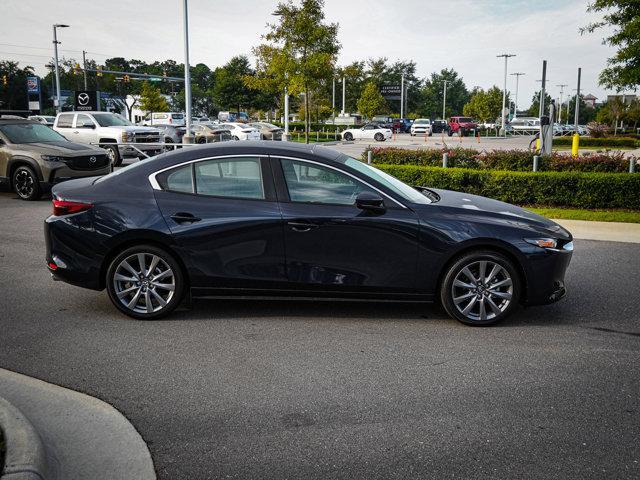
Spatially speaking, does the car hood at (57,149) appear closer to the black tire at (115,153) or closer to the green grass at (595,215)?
the black tire at (115,153)

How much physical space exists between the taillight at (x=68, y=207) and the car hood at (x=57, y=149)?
9088 millimetres

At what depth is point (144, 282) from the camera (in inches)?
233

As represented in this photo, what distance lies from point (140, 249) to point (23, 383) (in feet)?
5.51

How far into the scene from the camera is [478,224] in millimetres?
5684

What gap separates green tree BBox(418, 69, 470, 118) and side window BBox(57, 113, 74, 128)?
9836cm

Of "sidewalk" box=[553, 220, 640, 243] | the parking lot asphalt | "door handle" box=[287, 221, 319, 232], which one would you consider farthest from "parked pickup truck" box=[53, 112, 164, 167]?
"door handle" box=[287, 221, 319, 232]


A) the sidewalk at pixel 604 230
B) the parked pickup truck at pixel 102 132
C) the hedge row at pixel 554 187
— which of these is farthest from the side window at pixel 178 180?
the parked pickup truck at pixel 102 132

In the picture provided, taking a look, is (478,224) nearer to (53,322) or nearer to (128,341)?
(128,341)

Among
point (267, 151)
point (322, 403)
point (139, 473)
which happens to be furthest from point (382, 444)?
point (267, 151)

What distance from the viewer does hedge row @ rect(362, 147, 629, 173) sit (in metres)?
14.7

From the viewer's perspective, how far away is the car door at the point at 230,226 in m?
5.75

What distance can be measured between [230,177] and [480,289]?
8.15 ft

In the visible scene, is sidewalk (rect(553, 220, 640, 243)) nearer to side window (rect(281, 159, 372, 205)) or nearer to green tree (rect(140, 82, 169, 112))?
side window (rect(281, 159, 372, 205))

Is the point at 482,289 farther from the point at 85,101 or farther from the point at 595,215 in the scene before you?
the point at 85,101
